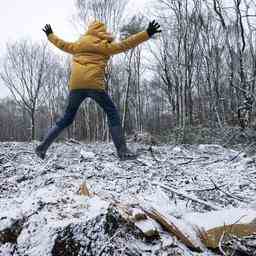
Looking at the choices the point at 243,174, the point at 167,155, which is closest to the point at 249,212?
the point at 243,174

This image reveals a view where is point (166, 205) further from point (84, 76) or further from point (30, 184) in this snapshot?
point (84, 76)

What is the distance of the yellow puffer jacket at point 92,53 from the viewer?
455 centimetres

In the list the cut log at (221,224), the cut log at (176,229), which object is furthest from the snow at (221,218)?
the cut log at (176,229)

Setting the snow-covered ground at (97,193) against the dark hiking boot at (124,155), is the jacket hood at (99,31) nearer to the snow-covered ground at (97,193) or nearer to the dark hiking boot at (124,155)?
the dark hiking boot at (124,155)

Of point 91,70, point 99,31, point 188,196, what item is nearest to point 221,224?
point 188,196

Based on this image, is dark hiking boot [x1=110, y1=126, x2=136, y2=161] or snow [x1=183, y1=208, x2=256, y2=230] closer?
snow [x1=183, y1=208, x2=256, y2=230]

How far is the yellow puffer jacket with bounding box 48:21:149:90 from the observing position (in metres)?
4.55

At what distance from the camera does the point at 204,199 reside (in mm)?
3066

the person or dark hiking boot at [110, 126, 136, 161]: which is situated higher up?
the person

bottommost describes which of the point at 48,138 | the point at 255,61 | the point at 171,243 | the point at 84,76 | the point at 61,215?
the point at 171,243

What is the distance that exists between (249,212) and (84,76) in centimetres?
287

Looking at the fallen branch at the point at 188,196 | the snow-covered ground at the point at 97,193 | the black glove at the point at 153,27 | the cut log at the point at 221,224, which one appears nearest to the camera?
the snow-covered ground at the point at 97,193

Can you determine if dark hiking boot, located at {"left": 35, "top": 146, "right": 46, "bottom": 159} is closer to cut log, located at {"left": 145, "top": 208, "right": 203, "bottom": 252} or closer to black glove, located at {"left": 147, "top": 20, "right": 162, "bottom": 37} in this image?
black glove, located at {"left": 147, "top": 20, "right": 162, "bottom": 37}

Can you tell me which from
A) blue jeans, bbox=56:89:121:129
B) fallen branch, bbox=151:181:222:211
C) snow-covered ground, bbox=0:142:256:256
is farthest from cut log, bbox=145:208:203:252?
blue jeans, bbox=56:89:121:129
